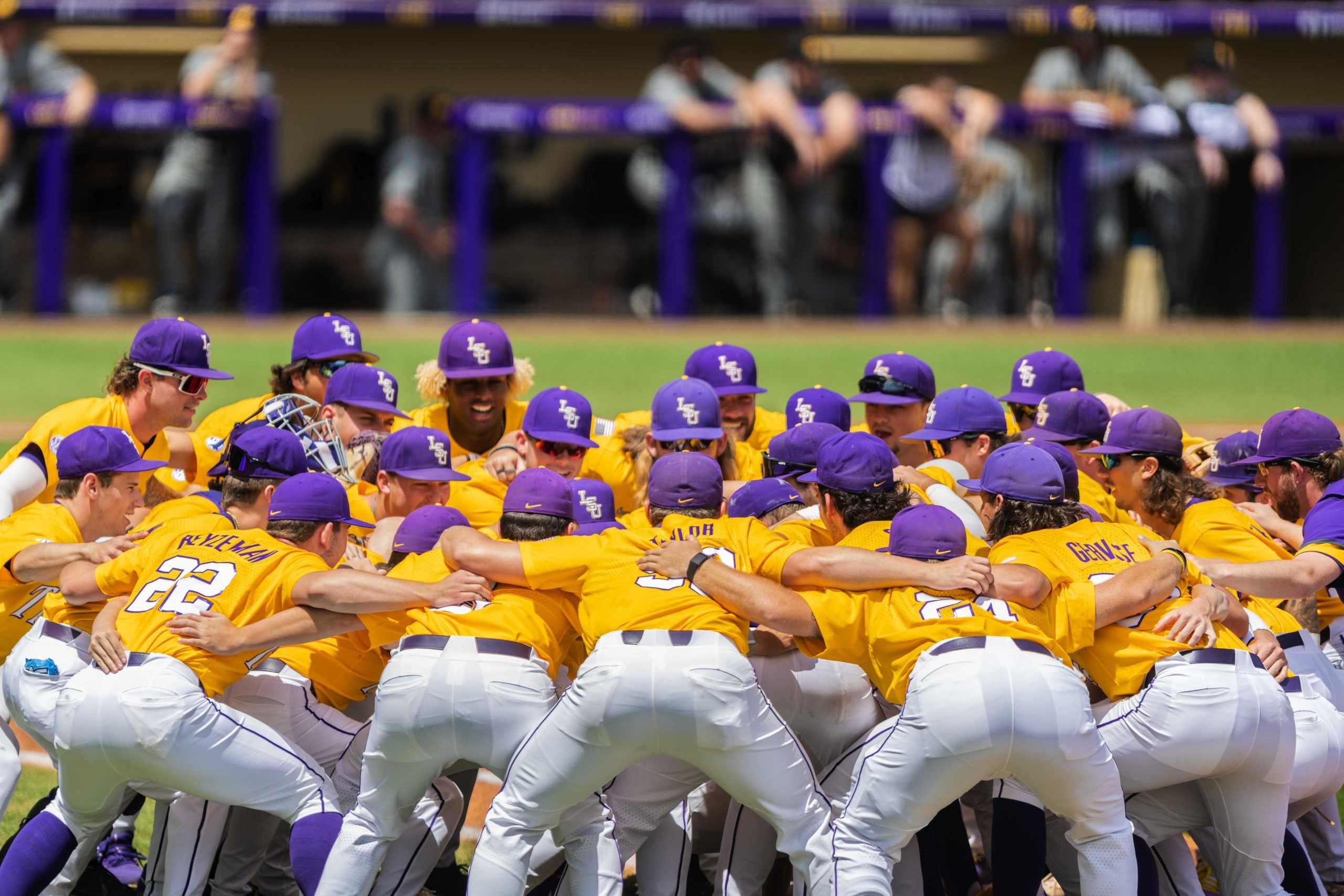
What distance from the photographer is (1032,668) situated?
14.7 feet

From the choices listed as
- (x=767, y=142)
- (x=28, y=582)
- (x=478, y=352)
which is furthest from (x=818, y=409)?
(x=767, y=142)

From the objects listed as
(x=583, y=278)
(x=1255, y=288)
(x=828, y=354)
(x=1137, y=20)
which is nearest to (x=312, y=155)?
(x=583, y=278)

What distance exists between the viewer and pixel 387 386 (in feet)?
21.7

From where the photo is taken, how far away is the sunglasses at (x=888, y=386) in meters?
6.71

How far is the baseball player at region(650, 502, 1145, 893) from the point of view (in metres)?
4.45

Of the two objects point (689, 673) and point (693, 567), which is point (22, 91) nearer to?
point (693, 567)

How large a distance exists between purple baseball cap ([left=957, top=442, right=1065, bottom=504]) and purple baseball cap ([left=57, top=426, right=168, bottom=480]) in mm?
2643

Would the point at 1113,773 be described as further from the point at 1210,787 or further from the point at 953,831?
the point at 953,831

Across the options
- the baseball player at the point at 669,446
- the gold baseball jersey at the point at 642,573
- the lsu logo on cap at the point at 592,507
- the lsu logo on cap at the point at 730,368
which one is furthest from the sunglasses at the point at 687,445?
the gold baseball jersey at the point at 642,573

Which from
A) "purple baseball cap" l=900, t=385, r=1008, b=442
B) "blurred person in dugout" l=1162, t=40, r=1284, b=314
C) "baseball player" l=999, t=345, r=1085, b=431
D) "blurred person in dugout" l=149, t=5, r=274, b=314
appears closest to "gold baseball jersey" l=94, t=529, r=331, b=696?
"purple baseball cap" l=900, t=385, r=1008, b=442

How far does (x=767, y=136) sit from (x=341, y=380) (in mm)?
5739

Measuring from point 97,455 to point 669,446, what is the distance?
1.95 m

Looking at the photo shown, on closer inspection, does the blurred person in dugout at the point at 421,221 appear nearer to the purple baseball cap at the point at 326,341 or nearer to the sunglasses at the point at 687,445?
the purple baseball cap at the point at 326,341

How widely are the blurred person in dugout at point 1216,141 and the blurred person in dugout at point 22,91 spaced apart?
7.55 m
